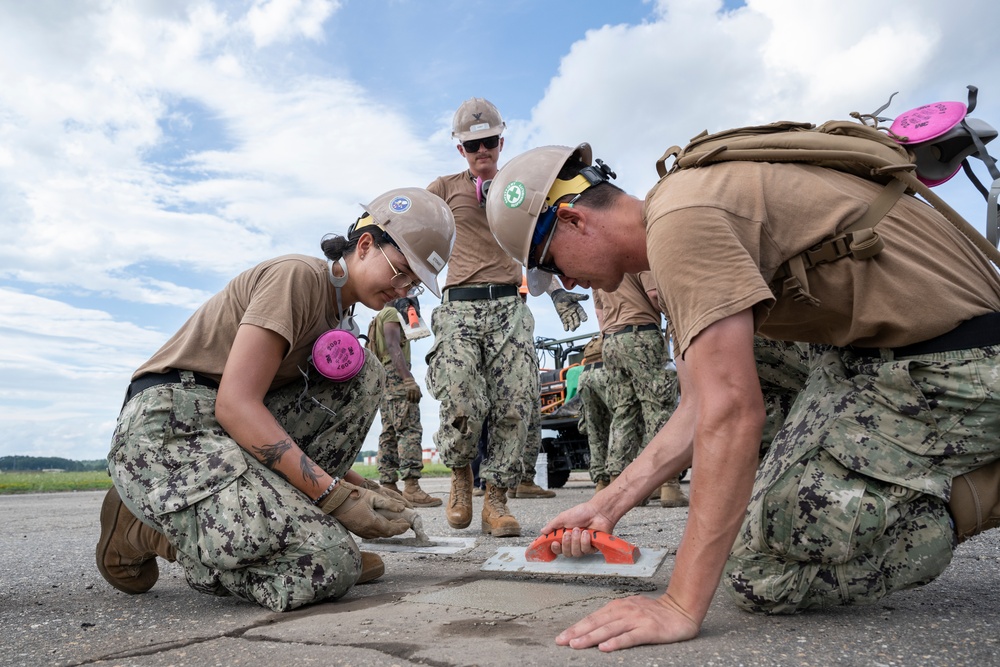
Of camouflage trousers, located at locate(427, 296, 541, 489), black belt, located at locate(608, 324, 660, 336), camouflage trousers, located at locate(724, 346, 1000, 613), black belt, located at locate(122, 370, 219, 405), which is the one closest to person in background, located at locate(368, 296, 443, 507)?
black belt, located at locate(608, 324, 660, 336)

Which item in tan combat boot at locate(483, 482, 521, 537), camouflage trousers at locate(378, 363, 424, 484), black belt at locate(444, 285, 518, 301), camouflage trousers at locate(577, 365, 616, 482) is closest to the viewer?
tan combat boot at locate(483, 482, 521, 537)

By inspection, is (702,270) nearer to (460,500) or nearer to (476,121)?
(460,500)

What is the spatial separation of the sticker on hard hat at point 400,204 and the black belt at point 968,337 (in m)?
2.02

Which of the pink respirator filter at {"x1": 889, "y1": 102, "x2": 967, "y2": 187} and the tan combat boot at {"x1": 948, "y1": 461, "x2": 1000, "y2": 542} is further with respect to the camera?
the pink respirator filter at {"x1": 889, "y1": 102, "x2": 967, "y2": 187}

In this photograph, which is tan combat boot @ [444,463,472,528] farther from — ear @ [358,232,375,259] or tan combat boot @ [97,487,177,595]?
tan combat boot @ [97,487,177,595]

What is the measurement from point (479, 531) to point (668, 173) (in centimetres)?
315

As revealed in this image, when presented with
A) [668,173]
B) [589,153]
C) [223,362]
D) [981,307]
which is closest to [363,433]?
[223,362]

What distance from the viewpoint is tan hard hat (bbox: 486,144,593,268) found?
102 inches

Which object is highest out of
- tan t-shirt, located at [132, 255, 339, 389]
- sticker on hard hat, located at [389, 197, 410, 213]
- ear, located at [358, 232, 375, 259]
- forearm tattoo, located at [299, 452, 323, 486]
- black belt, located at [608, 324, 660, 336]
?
sticker on hard hat, located at [389, 197, 410, 213]

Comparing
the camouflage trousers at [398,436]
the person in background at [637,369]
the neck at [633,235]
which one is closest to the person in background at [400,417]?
the camouflage trousers at [398,436]

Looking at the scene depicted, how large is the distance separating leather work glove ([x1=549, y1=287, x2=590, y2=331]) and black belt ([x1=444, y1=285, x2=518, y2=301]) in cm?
61

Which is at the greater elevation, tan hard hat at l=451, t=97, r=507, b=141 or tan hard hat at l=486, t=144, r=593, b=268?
tan hard hat at l=451, t=97, r=507, b=141

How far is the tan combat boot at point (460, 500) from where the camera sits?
471cm

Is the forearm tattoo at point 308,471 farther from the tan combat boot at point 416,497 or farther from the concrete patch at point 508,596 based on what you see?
the tan combat boot at point 416,497
